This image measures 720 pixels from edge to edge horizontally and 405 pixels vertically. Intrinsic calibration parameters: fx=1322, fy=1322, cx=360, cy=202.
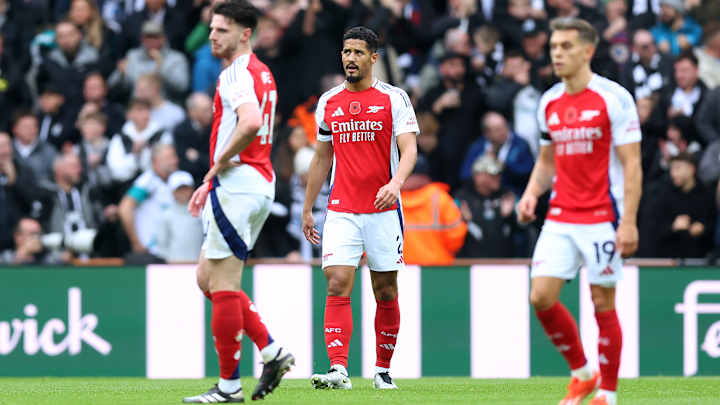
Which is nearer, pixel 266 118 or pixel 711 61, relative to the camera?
pixel 266 118

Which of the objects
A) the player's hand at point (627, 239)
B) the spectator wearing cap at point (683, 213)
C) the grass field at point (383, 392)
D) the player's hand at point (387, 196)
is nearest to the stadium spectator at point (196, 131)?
the grass field at point (383, 392)

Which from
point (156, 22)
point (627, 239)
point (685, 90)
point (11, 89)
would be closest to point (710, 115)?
point (685, 90)

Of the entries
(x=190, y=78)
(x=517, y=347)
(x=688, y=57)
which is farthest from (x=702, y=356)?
(x=190, y=78)

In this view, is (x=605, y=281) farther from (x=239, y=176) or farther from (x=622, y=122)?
(x=239, y=176)

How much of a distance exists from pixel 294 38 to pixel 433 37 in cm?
166

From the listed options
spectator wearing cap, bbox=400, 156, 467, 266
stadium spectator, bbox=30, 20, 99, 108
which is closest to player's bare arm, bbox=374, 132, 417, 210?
spectator wearing cap, bbox=400, 156, 467, 266

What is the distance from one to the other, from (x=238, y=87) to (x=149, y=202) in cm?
633

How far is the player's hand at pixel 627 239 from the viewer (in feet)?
23.6

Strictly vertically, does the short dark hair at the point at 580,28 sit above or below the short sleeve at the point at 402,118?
above

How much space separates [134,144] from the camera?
14.6 m

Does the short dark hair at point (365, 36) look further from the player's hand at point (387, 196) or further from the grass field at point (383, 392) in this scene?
the grass field at point (383, 392)

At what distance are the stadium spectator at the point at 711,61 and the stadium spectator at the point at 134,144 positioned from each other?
6061mm

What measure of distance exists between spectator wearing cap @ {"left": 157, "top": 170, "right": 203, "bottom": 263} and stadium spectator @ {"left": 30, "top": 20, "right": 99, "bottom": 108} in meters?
2.84

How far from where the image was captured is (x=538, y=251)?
7.50 m
